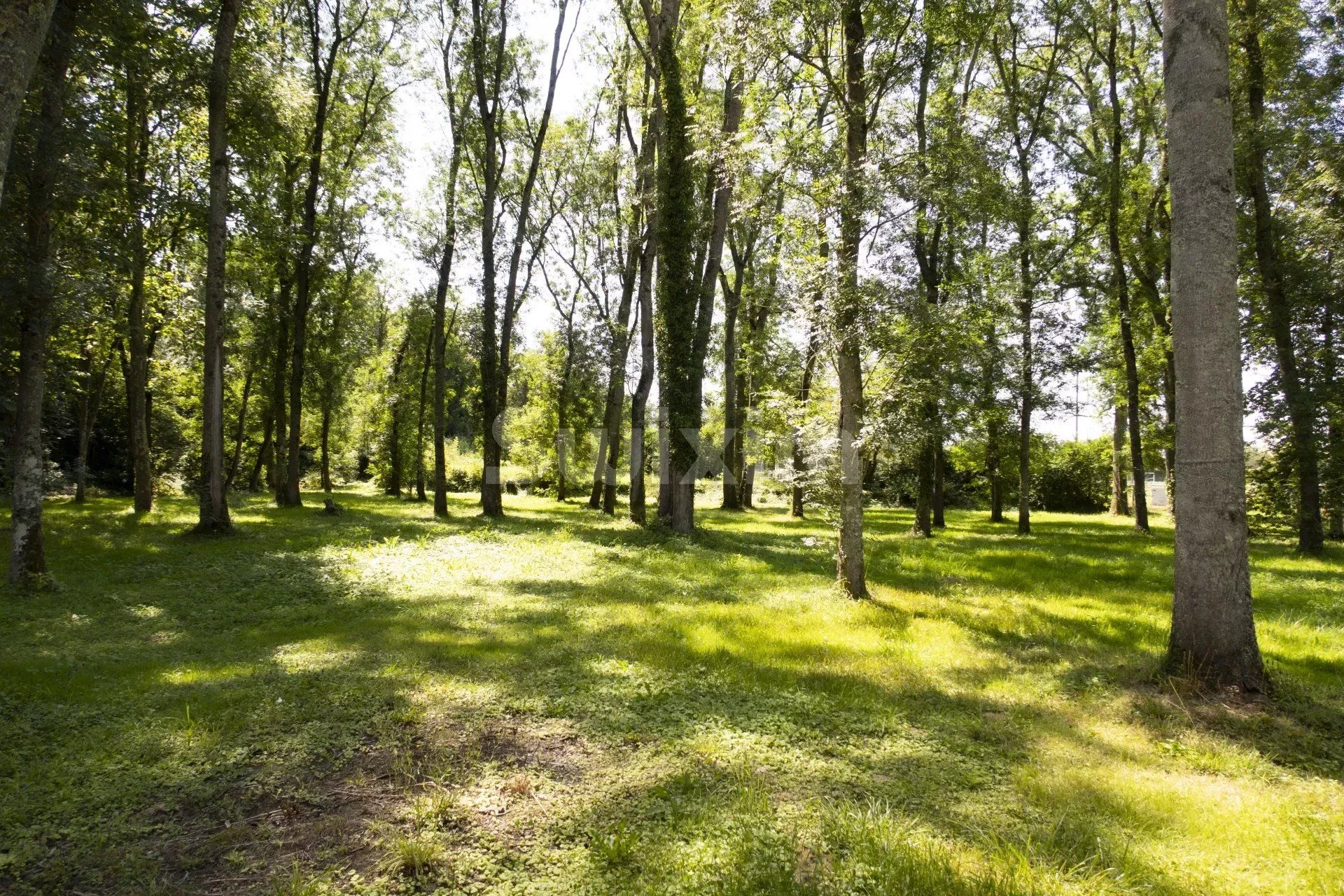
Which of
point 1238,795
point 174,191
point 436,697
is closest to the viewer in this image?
point 1238,795

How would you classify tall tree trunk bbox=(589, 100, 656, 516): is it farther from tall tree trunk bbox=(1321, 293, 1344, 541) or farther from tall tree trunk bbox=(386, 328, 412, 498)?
tall tree trunk bbox=(1321, 293, 1344, 541)

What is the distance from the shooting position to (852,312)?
9195 millimetres

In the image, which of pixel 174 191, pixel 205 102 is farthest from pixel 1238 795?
pixel 205 102

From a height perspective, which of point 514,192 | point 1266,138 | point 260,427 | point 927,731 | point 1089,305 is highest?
point 514,192

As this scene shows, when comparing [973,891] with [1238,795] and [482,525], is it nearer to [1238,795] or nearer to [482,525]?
[1238,795]

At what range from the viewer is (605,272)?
2798cm

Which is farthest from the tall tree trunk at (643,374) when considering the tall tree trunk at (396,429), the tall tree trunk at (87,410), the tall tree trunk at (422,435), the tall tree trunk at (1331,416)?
the tall tree trunk at (87,410)

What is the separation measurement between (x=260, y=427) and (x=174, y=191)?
23.9 metres

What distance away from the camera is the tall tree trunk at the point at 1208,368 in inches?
218

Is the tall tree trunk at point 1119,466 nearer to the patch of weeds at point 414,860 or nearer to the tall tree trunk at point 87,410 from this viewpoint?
the patch of weeds at point 414,860

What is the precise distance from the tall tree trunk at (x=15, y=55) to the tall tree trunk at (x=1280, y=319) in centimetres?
2001

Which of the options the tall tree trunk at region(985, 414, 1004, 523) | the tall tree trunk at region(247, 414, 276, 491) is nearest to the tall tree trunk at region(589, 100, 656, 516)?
the tall tree trunk at region(985, 414, 1004, 523)

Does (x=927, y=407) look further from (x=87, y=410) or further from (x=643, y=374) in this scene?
(x=87, y=410)

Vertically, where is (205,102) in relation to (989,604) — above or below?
above
